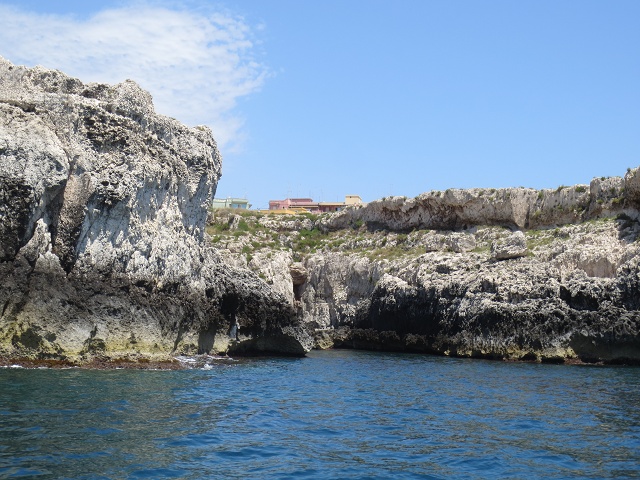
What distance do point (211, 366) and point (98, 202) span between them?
7.39 metres

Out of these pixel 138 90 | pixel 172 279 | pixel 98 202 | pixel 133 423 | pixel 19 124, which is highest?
pixel 138 90

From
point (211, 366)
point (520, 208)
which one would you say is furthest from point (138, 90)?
point (520, 208)

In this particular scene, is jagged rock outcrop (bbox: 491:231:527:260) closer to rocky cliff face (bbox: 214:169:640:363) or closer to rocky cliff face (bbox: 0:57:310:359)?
rocky cliff face (bbox: 214:169:640:363)

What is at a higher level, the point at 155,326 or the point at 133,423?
the point at 155,326

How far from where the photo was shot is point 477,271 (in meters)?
41.0

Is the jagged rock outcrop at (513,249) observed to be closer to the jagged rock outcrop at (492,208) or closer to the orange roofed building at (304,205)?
the jagged rock outcrop at (492,208)

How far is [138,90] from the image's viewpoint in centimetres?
2780

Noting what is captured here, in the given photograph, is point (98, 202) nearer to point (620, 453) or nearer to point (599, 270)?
point (620, 453)

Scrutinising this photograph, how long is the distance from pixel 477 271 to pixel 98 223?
75.2 feet

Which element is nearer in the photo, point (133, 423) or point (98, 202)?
point (133, 423)

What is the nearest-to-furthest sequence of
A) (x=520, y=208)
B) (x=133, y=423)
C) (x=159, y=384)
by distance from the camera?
(x=133, y=423), (x=159, y=384), (x=520, y=208)

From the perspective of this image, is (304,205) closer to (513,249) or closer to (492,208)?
(492,208)

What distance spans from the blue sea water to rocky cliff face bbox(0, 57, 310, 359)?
2177 millimetres

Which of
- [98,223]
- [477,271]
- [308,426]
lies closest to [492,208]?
[477,271]
